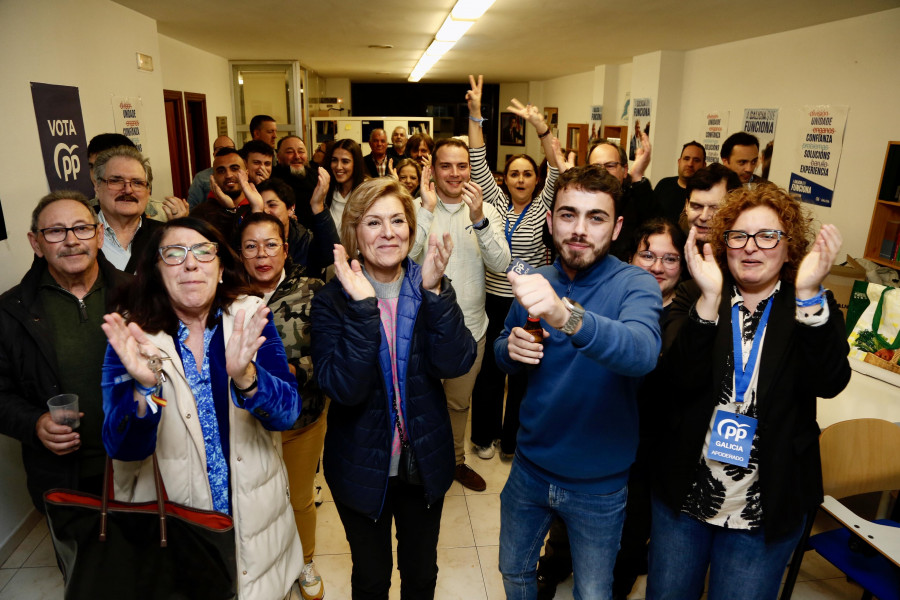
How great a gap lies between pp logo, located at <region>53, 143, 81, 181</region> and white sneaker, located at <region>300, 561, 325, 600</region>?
2.88 m

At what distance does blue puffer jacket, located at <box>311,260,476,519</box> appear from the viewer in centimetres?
176

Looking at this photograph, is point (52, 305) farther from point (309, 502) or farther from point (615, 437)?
point (615, 437)

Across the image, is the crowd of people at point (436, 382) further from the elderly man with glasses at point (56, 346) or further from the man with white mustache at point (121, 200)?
the man with white mustache at point (121, 200)

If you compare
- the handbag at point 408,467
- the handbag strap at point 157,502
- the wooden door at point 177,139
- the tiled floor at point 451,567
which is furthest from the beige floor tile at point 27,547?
the wooden door at point 177,139

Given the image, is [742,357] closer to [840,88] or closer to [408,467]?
[408,467]

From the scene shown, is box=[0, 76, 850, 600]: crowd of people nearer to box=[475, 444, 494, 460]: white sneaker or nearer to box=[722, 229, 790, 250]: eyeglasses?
box=[722, 229, 790, 250]: eyeglasses

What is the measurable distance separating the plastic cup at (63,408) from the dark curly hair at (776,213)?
2.15 m

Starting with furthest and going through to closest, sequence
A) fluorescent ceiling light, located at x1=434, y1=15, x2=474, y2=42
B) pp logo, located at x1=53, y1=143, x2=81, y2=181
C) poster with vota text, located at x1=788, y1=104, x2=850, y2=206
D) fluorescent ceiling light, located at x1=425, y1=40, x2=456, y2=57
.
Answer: fluorescent ceiling light, located at x1=425, y1=40, x2=456, y2=57 < fluorescent ceiling light, located at x1=434, y1=15, x2=474, y2=42 < poster with vota text, located at x1=788, y1=104, x2=850, y2=206 < pp logo, located at x1=53, y1=143, x2=81, y2=181

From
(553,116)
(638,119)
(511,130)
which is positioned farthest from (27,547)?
(511,130)

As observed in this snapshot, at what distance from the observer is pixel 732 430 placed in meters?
1.68

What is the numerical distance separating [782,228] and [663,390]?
0.64 m

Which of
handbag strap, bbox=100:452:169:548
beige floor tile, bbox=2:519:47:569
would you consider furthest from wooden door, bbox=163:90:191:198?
handbag strap, bbox=100:452:169:548

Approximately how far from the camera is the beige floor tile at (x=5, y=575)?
262 centimetres

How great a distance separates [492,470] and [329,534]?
1.08 meters
